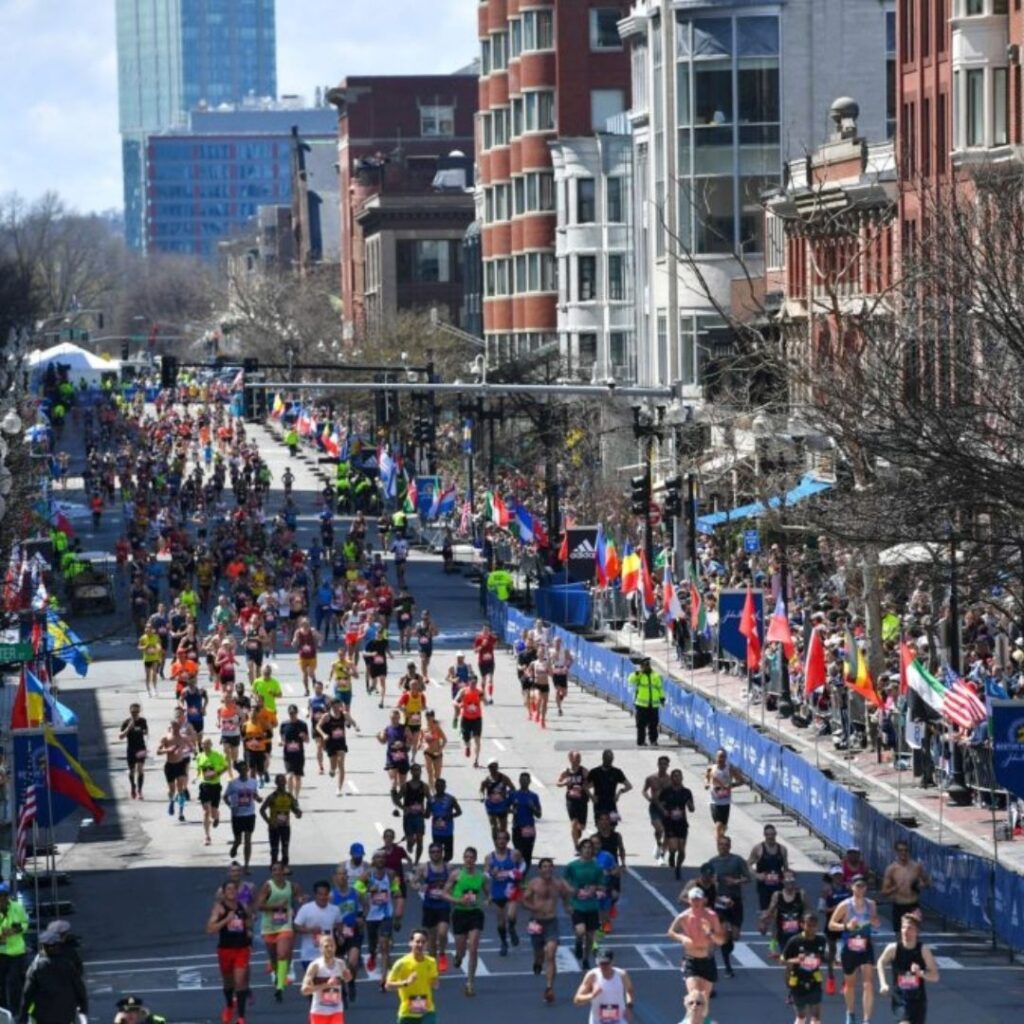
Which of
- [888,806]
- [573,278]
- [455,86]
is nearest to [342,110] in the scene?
[455,86]

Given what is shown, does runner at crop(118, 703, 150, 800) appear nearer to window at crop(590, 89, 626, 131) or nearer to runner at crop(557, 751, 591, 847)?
runner at crop(557, 751, 591, 847)

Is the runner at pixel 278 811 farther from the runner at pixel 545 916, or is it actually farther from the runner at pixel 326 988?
the runner at pixel 326 988

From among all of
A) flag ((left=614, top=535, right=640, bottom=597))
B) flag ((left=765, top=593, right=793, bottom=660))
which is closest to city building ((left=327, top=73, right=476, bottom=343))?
flag ((left=614, top=535, right=640, bottom=597))

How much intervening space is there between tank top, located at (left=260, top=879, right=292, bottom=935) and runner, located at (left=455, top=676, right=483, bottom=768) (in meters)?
14.7

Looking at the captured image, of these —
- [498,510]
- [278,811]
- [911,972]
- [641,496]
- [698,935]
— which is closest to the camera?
[911,972]

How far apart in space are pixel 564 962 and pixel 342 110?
14895 centimetres

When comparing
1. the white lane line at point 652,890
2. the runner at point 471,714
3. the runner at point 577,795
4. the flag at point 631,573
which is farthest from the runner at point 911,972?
the flag at point 631,573

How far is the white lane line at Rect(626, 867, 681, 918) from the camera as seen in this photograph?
106 ft

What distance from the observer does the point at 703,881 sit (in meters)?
28.4

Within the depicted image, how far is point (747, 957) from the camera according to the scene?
29.9 m

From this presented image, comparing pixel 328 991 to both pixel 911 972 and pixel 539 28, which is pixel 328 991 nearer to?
pixel 911 972

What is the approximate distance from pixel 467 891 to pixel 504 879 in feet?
4.59

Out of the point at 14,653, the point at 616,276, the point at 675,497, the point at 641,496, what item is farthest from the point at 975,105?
the point at 616,276

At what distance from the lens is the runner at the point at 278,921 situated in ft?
91.6
